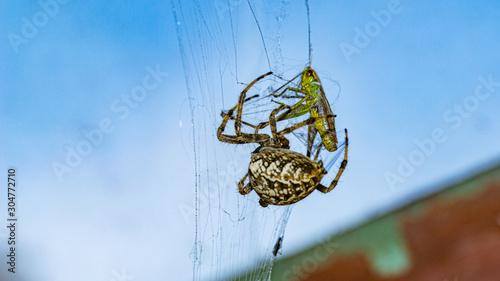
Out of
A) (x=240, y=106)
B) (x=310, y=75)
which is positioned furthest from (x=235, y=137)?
(x=310, y=75)

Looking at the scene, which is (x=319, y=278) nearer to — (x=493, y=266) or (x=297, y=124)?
(x=493, y=266)

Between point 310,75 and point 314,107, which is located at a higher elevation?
point 310,75

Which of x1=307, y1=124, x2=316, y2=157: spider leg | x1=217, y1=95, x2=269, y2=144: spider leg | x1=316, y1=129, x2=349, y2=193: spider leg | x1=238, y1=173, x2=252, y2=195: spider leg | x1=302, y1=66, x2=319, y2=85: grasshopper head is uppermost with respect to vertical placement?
x1=302, y1=66, x2=319, y2=85: grasshopper head

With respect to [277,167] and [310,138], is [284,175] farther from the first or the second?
[310,138]

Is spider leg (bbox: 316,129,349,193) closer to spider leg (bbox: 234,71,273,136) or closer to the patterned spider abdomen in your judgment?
the patterned spider abdomen

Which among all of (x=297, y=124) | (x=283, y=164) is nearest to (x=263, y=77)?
(x=297, y=124)

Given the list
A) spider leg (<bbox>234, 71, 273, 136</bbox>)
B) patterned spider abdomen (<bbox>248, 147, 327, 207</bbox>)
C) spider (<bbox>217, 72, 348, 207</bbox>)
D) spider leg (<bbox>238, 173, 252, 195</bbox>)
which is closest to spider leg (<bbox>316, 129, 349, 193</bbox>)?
spider (<bbox>217, 72, 348, 207</bbox>)

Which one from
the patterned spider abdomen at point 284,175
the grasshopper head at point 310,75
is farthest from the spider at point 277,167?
the grasshopper head at point 310,75

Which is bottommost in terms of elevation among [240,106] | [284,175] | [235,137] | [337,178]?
[337,178]
